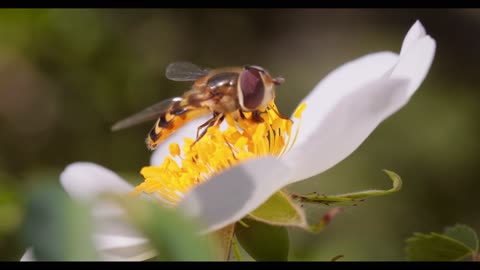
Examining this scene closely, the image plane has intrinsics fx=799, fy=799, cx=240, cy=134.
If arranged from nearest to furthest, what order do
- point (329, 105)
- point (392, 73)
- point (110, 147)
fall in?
point (392, 73), point (329, 105), point (110, 147)

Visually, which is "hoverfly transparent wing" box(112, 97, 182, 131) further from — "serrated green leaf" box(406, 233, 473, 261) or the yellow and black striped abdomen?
"serrated green leaf" box(406, 233, 473, 261)

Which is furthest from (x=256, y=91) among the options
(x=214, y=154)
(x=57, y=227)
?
(x=57, y=227)

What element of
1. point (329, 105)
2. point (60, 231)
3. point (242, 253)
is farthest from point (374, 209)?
point (60, 231)

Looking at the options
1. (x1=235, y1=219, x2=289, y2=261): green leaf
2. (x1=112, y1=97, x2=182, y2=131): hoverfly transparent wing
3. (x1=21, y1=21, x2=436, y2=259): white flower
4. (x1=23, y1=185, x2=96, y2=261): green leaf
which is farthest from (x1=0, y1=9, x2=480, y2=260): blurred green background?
(x1=23, y1=185, x2=96, y2=261): green leaf

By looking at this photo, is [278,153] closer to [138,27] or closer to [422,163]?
[422,163]

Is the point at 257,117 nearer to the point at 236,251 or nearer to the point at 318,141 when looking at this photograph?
the point at 318,141

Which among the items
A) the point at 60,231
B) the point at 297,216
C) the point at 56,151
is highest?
the point at 60,231
